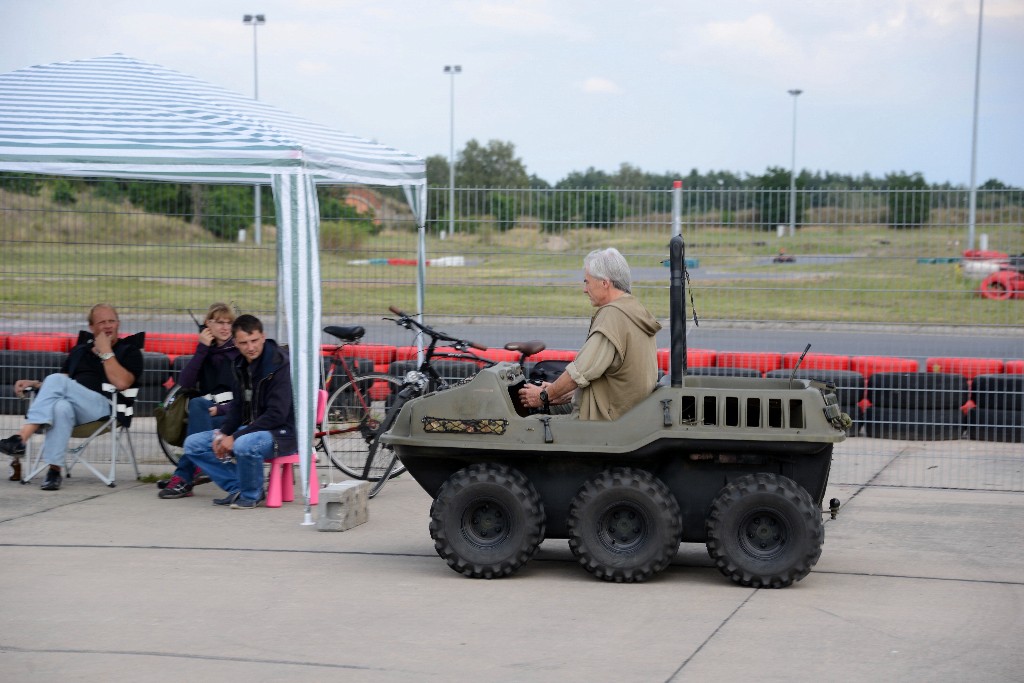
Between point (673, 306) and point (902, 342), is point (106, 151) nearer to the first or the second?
point (673, 306)

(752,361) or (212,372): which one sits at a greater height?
(212,372)

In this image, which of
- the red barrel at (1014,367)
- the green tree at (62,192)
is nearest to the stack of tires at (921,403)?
the red barrel at (1014,367)

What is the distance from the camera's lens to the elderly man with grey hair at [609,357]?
20.9ft

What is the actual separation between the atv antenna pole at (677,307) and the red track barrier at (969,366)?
5.03m

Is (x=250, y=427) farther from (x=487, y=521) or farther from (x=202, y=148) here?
(x=487, y=521)

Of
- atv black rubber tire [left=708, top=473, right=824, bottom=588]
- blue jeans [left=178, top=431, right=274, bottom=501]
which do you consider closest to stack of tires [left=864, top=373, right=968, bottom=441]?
atv black rubber tire [left=708, top=473, right=824, bottom=588]

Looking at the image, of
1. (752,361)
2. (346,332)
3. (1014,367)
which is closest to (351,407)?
(346,332)

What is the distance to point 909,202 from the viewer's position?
913 cm

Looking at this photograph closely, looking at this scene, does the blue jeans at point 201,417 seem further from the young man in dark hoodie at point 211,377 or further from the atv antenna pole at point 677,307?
the atv antenna pole at point 677,307

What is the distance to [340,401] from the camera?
9.48m

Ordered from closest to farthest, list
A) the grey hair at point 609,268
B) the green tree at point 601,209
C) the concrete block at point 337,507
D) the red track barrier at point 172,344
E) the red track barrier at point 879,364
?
1. the grey hair at point 609,268
2. the concrete block at point 337,507
3. the green tree at point 601,209
4. the red track barrier at point 879,364
5. the red track barrier at point 172,344

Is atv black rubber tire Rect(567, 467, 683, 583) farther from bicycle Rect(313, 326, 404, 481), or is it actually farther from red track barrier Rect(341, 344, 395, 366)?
red track barrier Rect(341, 344, 395, 366)

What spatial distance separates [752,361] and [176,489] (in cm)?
585

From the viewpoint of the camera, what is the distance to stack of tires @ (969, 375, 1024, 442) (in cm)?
975
